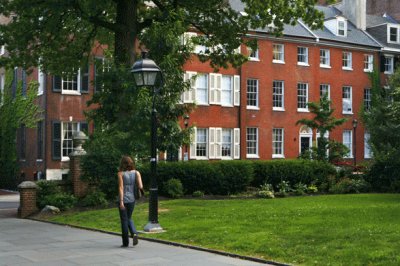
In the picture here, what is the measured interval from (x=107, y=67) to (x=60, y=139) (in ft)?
45.8

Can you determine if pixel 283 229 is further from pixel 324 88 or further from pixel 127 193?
pixel 324 88

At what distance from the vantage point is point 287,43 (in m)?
41.9

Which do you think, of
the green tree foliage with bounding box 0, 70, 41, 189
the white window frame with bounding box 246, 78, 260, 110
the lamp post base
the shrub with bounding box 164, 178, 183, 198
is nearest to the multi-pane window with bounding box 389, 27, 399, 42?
the white window frame with bounding box 246, 78, 260, 110

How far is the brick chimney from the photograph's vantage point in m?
48.7

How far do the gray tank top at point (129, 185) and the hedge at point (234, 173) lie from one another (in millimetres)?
10217

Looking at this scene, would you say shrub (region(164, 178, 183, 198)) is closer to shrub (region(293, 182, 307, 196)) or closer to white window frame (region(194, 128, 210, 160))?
shrub (region(293, 182, 307, 196))

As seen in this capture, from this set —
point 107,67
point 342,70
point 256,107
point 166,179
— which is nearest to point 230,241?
point 107,67

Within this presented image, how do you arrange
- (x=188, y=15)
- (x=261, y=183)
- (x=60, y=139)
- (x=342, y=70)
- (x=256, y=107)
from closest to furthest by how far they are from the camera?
(x=188, y=15), (x=261, y=183), (x=60, y=139), (x=256, y=107), (x=342, y=70)

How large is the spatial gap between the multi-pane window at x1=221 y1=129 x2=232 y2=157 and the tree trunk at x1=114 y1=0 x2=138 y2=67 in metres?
18.6

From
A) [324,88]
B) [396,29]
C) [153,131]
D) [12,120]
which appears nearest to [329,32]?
[324,88]

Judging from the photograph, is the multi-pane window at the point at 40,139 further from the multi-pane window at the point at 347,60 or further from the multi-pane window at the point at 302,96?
the multi-pane window at the point at 347,60

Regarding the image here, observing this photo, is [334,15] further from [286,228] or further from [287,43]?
[286,228]

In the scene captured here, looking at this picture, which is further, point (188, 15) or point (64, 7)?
point (188, 15)

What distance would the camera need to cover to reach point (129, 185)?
37.9 ft
